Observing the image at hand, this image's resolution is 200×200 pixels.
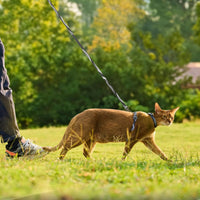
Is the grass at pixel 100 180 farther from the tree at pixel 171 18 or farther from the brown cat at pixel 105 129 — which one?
the tree at pixel 171 18

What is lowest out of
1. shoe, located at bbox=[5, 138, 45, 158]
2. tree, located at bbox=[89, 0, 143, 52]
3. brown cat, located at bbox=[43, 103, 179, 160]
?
shoe, located at bbox=[5, 138, 45, 158]

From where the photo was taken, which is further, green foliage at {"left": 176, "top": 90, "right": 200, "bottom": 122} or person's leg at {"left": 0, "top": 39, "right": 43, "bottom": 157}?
green foliage at {"left": 176, "top": 90, "right": 200, "bottom": 122}

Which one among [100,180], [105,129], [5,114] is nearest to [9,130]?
[5,114]

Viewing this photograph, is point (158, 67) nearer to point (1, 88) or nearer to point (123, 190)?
point (1, 88)

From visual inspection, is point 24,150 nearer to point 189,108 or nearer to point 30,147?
point 30,147

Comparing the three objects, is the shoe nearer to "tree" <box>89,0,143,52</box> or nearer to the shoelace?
the shoelace

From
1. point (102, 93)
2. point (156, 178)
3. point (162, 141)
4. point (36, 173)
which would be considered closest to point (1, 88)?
point (36, 173)

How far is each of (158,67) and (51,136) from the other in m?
8.71

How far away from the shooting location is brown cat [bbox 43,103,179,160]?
5.46 metres

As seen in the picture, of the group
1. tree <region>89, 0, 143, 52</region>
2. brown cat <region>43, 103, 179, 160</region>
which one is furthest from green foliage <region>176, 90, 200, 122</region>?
tree <region>89, 0, 143, 52</region>

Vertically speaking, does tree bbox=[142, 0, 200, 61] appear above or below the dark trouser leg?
above

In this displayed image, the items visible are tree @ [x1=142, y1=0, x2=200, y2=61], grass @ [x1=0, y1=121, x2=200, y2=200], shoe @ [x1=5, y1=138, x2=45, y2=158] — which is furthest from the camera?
tree @ [x1=142, y1=0, x2=200, y2=61]

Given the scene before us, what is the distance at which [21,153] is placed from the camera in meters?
5.61

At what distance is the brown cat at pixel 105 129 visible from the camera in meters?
5.46
